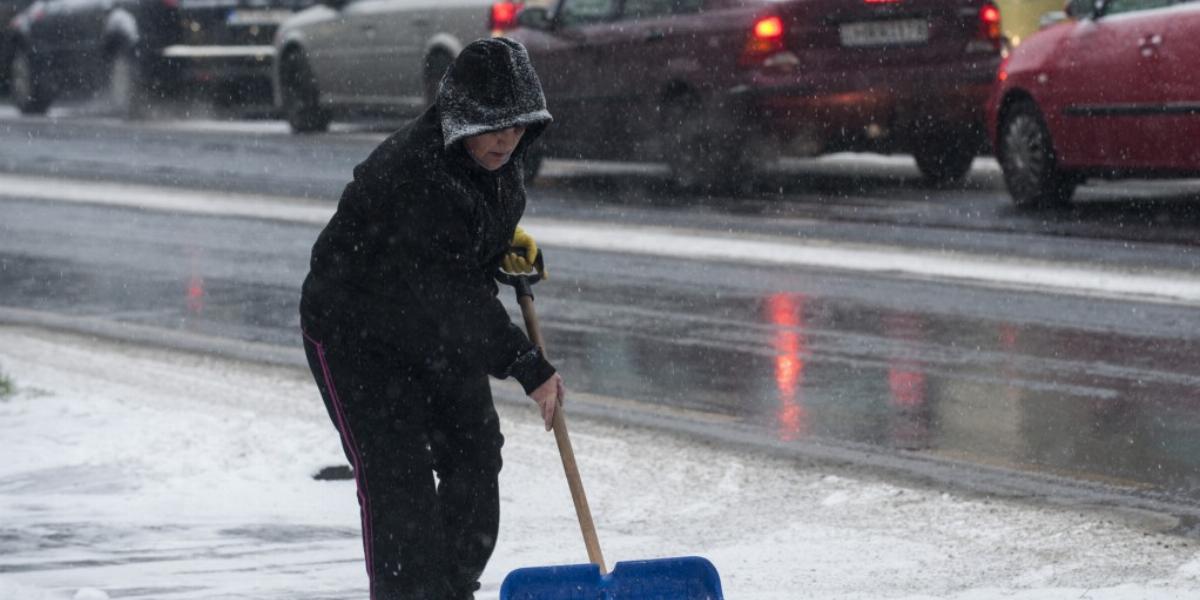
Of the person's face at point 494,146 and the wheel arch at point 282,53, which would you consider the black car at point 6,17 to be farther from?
the person's face at point 494,146

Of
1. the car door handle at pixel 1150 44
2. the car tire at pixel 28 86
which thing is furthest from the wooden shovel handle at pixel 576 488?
the car tire at pixel 28 86

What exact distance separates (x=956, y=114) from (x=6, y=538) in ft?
29.6

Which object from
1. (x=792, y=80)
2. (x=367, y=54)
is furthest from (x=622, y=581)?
(x=367, y=54)

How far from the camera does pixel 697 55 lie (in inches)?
533

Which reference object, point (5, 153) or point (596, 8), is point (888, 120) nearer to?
point (596, 8)

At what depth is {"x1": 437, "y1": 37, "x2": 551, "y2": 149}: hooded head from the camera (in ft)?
13.1

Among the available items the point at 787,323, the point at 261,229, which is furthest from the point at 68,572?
the point at 261,229

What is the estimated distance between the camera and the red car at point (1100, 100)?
1121 centimetres

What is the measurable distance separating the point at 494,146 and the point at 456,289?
0.29m

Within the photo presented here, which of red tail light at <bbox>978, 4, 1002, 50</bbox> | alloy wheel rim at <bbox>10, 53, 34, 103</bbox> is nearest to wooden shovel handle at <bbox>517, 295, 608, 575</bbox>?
red tail light at <bbox>978, 4, 1002, 50</bbox>

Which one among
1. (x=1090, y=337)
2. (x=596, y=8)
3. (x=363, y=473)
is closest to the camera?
(x=363, y=473)

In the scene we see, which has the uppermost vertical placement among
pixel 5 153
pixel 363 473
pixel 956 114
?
pixel 363 473

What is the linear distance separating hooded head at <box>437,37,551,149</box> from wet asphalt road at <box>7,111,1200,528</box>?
256 centimetres

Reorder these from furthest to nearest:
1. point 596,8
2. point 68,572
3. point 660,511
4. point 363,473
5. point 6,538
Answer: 1. point 596,8
2. point 660,511
3. point 6,538
4. point 68,572
5. point 363,473
